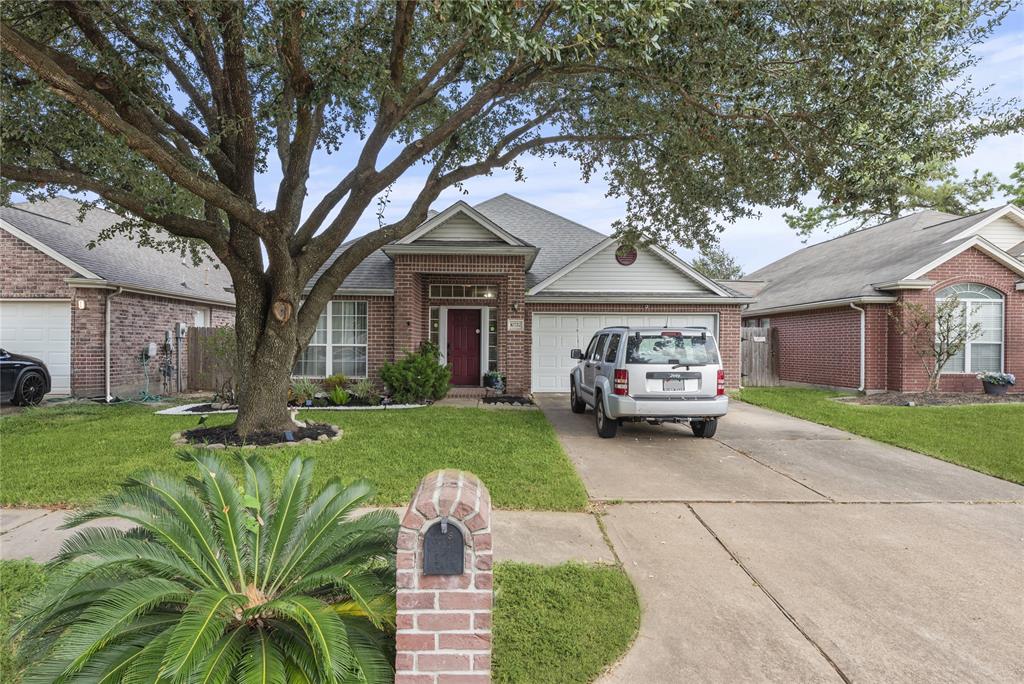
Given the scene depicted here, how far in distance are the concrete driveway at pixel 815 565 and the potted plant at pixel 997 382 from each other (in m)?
9.53

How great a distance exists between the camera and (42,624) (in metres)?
2.27

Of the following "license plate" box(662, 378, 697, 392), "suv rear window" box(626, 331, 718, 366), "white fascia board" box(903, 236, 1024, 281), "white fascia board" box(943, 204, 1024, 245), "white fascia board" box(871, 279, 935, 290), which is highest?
"white fascia board" box(943, 204, 1024, 245)

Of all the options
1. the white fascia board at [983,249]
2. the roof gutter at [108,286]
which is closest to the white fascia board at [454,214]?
the roof gutter at [108,286]

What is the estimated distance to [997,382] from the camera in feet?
44.5

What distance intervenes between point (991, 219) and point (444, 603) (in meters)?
19.8

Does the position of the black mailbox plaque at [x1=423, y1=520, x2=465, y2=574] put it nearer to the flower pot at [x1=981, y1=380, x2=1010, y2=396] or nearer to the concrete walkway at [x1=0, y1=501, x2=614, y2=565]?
the concrete walkway at [x1=0, y1=501, x2=614, y2=565]

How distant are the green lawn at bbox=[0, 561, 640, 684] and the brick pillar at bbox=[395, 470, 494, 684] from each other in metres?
0.57

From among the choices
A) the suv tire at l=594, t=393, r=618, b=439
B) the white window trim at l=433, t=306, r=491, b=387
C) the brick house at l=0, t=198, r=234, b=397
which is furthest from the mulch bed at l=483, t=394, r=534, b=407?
the brick house at l=0, t=198, r=234, b=397

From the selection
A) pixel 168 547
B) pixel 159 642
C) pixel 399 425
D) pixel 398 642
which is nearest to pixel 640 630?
pixel 398 642

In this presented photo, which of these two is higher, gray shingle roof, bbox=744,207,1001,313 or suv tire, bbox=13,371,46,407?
gray shingle roof, bbox=744,207,1001,313

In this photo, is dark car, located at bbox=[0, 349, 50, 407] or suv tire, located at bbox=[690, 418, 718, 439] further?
dark car, located at bbox=[0, 349, 50, 407]

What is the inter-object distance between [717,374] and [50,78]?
8851mm

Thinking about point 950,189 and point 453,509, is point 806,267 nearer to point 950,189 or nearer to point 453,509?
point 950,189

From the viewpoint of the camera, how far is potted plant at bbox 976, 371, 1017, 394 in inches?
534
